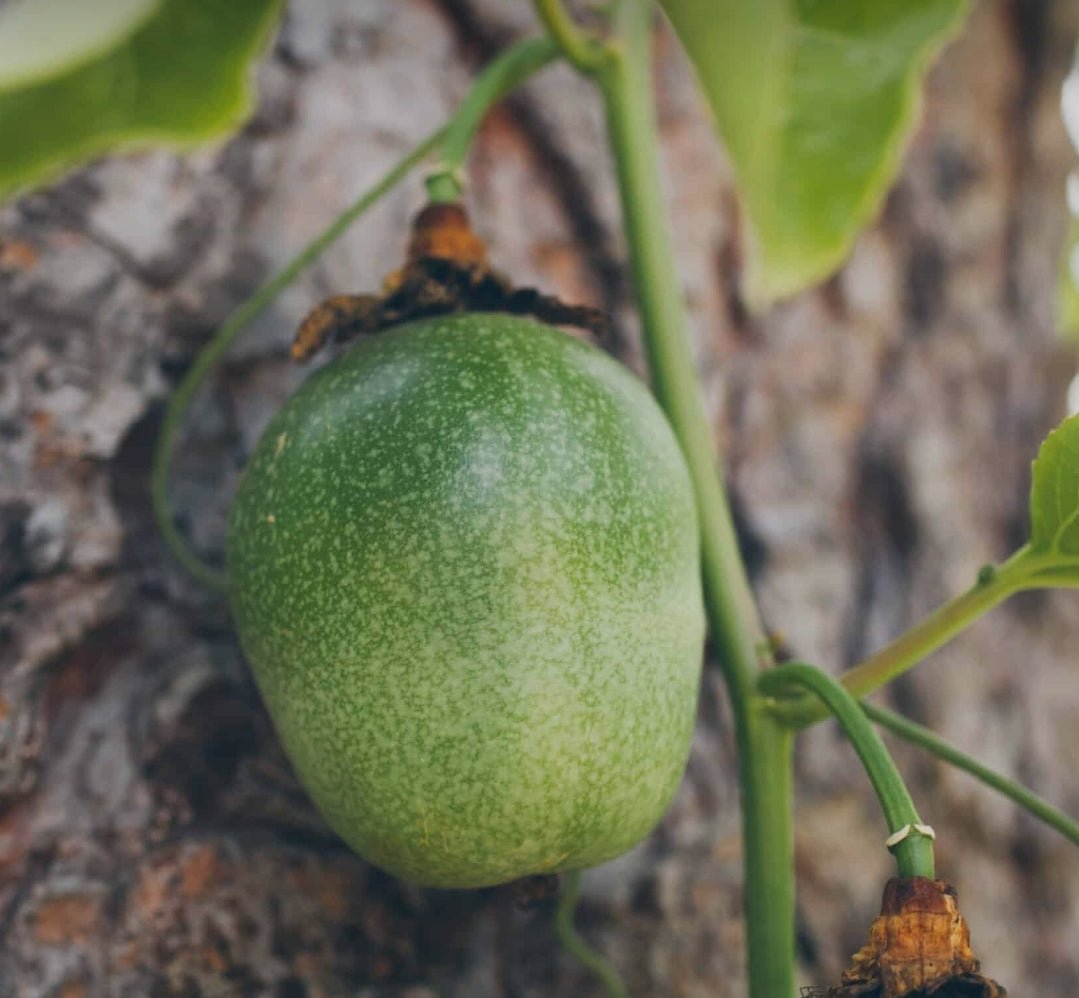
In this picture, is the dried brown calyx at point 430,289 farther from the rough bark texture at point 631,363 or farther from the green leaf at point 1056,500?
the green leaf at point 1056,500

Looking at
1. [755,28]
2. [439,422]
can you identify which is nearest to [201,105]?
[439,422]

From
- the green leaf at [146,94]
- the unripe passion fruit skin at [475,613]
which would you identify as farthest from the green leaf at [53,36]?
the unripe passion fruit skin at [475,613]

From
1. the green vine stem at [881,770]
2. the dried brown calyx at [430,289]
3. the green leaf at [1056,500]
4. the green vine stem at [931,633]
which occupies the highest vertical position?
the dried brown calyx at [430,289]

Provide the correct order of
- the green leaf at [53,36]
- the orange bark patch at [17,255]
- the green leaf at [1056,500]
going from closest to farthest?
1. the green leaf at [53,36]
2. the green leaf at [1056,500]
3. the orange bark patch at [17,255]

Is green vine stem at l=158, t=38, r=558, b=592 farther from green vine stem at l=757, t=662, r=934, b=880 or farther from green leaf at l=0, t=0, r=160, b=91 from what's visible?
green vine stem at l=757, t=662, r=934, b=880

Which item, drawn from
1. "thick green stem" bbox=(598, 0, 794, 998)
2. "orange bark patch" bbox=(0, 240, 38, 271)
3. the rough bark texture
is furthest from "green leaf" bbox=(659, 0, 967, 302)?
"orange bark patch" bbox=(0, 240, 38, 271)
